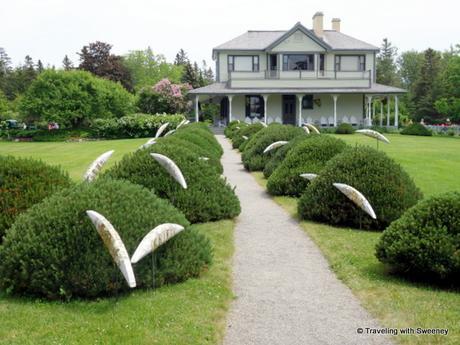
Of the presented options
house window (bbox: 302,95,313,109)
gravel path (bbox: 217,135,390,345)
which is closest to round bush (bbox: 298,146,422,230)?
gravel path (bbox: 217,135,390,345)

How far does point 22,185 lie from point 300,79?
38309 mm

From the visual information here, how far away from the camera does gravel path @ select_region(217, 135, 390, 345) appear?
514cm

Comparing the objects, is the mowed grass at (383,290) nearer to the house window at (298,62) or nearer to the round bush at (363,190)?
the round bush at (363,190)

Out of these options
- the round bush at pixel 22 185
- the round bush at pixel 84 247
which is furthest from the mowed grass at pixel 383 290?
the round bush at pixel 22 185

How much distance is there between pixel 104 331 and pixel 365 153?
6642 mm

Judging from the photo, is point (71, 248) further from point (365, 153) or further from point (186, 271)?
point (365, 153)

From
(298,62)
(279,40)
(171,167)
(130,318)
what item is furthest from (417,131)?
(130,318)

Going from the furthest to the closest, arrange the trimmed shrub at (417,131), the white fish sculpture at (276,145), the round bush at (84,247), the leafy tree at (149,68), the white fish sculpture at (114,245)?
the leafy tree at (149,68)
the trimmed shrub at (417,131)
the white fish sculpture at (276,145)
the round bush at (84,247)
the white fish sculpture at (114,245)

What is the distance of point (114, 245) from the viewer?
5.43m

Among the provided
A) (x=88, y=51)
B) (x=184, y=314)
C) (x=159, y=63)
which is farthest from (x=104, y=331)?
(x=159, y=63)

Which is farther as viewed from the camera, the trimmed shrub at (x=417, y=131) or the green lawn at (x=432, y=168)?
the trimmed shrub at (x=417, y=131)

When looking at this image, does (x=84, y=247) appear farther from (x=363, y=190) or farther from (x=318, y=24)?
(x=318, y=24)

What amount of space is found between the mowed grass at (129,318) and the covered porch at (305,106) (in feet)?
124

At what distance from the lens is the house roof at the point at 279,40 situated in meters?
45.5
